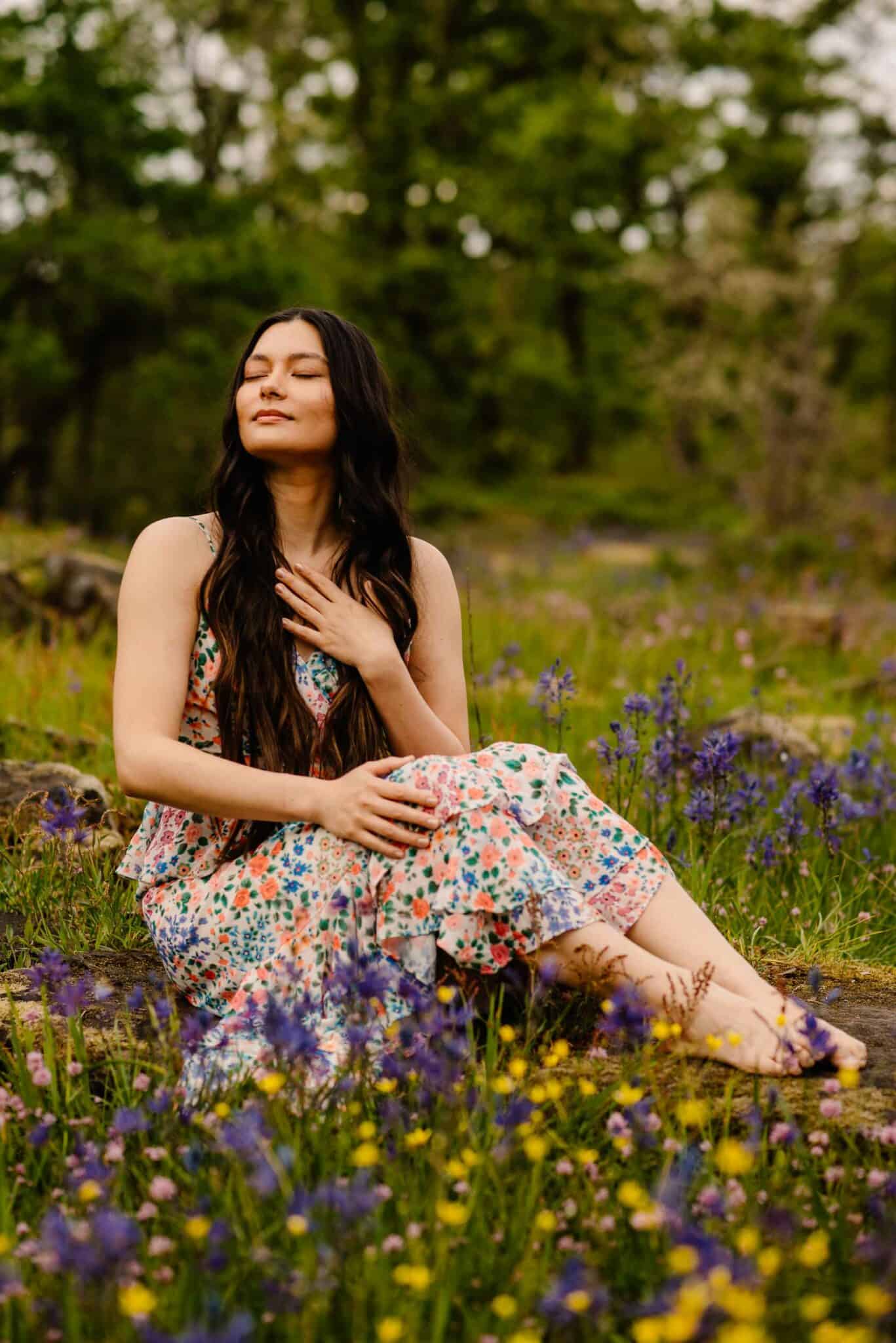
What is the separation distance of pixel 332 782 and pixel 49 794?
1.31 m

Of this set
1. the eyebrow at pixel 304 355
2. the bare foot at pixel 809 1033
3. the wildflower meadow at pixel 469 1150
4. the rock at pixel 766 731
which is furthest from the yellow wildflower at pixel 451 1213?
the rock at pixel 766 731

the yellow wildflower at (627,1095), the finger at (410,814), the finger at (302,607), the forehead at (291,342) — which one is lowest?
the yellow wildflower at (627,1095)

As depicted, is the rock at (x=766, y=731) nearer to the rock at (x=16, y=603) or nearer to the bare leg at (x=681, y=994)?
the bare leg at (x=681, y=994)

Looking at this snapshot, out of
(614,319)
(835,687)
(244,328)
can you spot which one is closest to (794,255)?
(614,319)

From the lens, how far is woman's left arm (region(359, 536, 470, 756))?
9.03ft

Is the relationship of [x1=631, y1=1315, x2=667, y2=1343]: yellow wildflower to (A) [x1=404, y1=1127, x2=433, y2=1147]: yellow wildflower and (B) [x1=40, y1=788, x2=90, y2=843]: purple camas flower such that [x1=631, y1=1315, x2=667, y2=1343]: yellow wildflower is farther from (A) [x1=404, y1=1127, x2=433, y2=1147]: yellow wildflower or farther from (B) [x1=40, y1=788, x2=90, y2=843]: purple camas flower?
(B) [x1=40, y1=788, x2=90, y2=843]: purple camas flower

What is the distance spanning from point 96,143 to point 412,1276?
14.2 metres

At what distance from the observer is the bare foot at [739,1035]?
2.15 m

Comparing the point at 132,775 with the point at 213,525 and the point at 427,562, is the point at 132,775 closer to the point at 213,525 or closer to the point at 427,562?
the point at 213,525

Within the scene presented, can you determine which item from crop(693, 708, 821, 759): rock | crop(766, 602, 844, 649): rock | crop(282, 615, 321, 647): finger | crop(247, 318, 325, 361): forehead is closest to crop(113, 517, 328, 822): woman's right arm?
crop(282, 615, 321, 647): finger

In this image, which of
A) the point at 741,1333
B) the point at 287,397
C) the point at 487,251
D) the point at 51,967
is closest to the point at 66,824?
the point at 51,967

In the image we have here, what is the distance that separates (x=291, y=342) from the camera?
2850 millimetres

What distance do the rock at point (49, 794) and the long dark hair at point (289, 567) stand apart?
756 millimetres

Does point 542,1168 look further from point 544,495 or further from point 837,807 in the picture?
point 544,495
